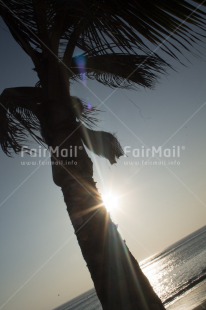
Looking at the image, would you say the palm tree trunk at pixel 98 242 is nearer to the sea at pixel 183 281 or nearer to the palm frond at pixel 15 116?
the palm frond at pixel 15 116

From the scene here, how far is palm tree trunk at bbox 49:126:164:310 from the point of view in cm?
220

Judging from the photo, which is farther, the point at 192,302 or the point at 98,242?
the point at 192,302

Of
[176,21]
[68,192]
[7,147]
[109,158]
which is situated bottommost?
[68,192]

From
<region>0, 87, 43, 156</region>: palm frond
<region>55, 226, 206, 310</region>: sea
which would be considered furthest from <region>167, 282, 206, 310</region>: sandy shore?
<region>0, 87, 43, 156</region>: palm frond

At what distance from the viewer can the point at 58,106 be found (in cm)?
291

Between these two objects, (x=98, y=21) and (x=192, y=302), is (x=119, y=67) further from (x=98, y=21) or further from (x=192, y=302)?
(x=192, y=302)

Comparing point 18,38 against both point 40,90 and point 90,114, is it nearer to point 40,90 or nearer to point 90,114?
point 40,90

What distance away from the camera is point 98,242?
2418mm

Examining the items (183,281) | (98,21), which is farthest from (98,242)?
(183,281)

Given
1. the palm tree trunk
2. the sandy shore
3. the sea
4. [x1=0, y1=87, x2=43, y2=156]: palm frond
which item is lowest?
the sea

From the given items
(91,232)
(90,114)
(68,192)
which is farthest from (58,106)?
(90,114)

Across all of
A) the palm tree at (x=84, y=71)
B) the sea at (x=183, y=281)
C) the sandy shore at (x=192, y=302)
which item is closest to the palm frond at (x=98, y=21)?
the palm tree at (x=84, y=71)

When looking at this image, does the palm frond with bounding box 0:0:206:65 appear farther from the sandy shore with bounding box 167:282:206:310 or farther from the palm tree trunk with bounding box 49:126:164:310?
the sandy shore with bounding box 167:282:206:310

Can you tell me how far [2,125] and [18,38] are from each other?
1.16m
